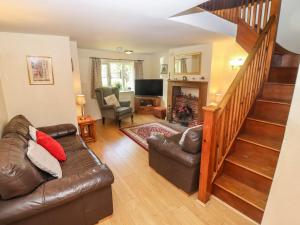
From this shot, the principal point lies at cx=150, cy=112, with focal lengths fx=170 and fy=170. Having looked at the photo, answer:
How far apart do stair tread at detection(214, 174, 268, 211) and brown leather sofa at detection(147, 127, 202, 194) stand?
32cm

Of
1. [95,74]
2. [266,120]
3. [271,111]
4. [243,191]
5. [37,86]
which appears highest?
[95,74]

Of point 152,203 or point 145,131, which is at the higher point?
point 145,131

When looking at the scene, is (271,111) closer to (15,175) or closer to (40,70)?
(15,175)

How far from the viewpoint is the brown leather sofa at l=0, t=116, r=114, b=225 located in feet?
4.18

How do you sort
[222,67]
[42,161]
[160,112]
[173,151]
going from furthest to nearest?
[160,112] → [222,67] → [173,151] → [42,161]

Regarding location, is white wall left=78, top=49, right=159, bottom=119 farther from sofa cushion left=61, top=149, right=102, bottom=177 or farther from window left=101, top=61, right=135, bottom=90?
sofa cushion left=61, top=149, right=102, bottom=177

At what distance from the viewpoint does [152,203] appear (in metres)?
2.08

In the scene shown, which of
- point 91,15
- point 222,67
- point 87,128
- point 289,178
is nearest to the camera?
point 289,178

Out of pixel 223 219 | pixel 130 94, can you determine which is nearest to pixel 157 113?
pixel 130 94

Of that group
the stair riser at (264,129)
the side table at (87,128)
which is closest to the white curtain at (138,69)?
the side table at (87,128)

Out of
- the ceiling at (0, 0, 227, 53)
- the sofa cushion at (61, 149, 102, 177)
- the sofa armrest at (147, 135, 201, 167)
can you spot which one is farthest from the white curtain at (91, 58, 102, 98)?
the sofa armrest at (147, 135, 201, 167)

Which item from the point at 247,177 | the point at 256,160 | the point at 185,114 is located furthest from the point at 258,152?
the point at 185,114

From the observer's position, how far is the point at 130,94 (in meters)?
6.42

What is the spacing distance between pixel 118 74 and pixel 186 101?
2608mm
